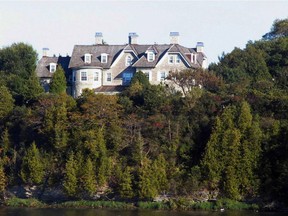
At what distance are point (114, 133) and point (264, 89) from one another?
489 inches

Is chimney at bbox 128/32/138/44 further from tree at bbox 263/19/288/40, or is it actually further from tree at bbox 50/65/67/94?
tree at bbox 263/19/288/40

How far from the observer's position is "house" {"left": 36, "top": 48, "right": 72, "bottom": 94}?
58.0 meters

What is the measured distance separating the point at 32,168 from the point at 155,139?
8.25 metres

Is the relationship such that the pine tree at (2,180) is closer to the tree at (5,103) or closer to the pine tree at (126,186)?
the tree at (5,103)

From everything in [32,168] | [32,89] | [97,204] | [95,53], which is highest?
[95,53]

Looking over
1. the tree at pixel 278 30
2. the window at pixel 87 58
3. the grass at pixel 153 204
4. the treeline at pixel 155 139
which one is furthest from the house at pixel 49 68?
the tree at pixel 278 30

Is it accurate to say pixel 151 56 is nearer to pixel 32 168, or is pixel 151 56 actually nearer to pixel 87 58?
pixel 87 58

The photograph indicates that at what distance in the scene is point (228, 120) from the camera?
1719 inches

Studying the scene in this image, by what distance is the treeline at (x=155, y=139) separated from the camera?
4241cm

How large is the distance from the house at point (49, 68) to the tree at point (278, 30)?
20371 millimetres

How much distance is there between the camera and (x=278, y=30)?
2591 inches

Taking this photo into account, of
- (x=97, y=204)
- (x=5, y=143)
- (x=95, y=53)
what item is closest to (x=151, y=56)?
(x=95, y=53)

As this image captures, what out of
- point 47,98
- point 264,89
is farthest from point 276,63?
point 47,98

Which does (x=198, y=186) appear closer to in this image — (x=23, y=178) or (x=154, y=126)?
(x=154, y=126)
